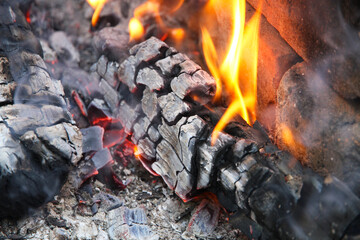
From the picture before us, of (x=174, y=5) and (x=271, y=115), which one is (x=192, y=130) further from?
(x=174, y=5)

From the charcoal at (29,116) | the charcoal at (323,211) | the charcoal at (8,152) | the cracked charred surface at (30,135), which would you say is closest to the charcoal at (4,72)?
the cracked charred surface at (30,135)

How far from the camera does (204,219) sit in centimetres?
193

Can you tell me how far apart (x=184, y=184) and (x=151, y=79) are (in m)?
0.62

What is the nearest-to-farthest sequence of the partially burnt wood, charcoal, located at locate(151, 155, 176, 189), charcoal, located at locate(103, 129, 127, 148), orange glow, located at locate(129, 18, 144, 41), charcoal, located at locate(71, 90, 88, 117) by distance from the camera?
1. the partially burnt wood
2. charcoal, located at locate(151, 155, 176, 189)
3. charcoal, located at locate(103, 129, 127, 148)
4. charcoal, located at locate(71, 90, 88, 117)
5. orange glow, located at locate(129, 18, 144, 41)

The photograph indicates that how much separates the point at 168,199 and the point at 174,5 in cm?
158

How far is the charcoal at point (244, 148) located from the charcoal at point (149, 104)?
52 cm

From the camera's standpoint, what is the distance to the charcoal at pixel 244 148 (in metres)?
1.73

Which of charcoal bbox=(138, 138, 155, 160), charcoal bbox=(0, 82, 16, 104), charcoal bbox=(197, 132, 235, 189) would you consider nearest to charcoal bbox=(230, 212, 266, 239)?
charcoal bbox=(197, 132, 235, 189)

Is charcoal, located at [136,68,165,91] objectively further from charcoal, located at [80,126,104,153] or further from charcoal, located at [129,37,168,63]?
charcoal, located at [80,126,104,153]

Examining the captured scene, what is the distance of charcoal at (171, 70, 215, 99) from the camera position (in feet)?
6.38

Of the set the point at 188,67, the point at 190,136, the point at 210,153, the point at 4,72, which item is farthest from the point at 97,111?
the point at 210,153

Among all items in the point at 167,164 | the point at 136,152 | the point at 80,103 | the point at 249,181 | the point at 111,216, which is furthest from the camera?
the point at 80,103

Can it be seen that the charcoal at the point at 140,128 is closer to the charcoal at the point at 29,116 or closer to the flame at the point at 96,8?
the charcoal at the point at 29,116

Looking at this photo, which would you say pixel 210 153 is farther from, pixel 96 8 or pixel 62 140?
pixel 96 8
